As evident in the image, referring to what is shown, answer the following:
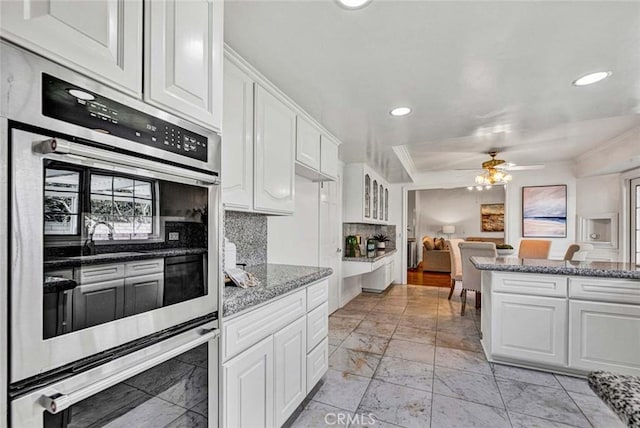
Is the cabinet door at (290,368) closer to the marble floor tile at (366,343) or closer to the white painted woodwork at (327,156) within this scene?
the marble floor tile at (366,343)

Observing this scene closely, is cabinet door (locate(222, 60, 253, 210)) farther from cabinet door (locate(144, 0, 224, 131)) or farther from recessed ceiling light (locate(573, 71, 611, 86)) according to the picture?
recessed ceiling light (locate(573, 71, 611, 86))

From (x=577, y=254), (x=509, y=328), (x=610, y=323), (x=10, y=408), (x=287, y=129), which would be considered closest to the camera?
(x=10, y=408)

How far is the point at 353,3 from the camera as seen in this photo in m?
1.29

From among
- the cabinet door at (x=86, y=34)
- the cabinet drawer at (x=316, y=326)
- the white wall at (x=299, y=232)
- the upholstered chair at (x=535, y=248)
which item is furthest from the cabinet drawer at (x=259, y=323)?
the upholstered chair at (x=535, y=248)

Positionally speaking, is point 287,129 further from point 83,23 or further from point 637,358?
point 637,358

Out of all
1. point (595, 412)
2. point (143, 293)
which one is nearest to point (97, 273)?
point (143, 293)

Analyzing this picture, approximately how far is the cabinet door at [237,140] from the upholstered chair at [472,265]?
11.9 feet

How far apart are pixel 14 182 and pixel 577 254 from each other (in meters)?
5.09

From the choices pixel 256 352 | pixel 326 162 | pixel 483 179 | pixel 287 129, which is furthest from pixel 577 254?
pixel 256 352

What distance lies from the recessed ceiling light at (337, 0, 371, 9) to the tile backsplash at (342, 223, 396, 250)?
356 cm

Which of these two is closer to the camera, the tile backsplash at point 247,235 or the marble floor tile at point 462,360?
the tile backsplash at point 247,235

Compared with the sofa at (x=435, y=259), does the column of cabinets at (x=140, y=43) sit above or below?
above

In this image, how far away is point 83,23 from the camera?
2.46 feet

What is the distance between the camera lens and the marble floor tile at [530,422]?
1.86 m
